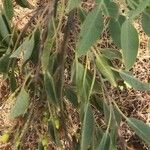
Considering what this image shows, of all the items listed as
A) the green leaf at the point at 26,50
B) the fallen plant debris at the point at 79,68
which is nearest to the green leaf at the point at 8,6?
the fallen plant debris at the point at 79,68

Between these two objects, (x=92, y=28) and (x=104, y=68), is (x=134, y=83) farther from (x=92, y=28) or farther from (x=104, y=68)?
(x=92, y=28)

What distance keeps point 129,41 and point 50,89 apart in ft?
1.50

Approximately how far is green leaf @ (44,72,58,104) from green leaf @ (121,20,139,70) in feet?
1.38

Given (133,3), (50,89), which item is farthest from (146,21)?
(50,89)

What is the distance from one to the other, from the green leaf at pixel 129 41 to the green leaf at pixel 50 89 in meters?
0.42

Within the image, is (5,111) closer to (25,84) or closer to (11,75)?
(11,75)

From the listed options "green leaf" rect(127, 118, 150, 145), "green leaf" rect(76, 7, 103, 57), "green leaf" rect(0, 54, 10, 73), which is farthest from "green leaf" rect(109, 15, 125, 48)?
"green leaf" rect(0, 54, 10, 73)

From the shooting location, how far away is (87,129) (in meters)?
1.08

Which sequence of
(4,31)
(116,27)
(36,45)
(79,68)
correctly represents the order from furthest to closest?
(4,31), (36,45), (79,68), (116,27)

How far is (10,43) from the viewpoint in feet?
4.90

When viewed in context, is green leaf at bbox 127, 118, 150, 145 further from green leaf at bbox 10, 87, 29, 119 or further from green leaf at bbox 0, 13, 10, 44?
green leaf at bbox 0, 13, 10, 44

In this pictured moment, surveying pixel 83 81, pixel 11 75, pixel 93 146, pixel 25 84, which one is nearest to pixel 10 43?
pixel 11 75

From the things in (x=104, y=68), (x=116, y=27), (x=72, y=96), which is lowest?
(x=72, y=96)

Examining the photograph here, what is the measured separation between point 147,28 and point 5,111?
145 cm
